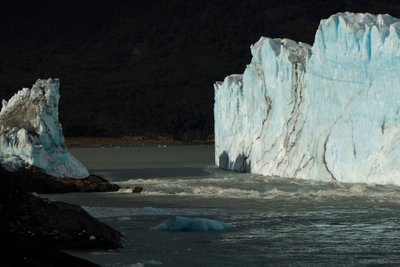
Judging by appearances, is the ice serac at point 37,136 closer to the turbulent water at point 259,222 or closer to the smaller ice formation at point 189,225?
the turbulent water at point 259,222

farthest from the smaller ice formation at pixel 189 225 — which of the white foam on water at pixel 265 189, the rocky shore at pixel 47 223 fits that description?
the white foam on water at pixel 265 189

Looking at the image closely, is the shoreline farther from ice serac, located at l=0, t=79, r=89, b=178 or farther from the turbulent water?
the turbulent water

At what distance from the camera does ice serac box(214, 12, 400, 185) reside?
30984 millimetres

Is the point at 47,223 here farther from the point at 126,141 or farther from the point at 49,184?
the point at 126,141

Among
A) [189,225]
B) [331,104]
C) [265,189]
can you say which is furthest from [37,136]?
[189,225]

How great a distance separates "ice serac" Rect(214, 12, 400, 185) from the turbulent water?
3.85 feet

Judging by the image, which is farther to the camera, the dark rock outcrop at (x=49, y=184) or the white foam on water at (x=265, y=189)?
the dark rock outcrop at (x=49, y=184)

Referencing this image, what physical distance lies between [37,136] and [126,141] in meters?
92.3

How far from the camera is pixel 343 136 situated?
3247 cm

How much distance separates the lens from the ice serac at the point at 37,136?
3080 cm

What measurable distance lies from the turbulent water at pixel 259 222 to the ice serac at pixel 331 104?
117 cm

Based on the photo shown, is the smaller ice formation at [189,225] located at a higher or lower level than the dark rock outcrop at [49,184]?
lower

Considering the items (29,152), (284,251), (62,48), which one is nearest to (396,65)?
(29,152)

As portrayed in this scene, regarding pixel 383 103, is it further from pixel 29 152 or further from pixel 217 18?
pixel 217 18
